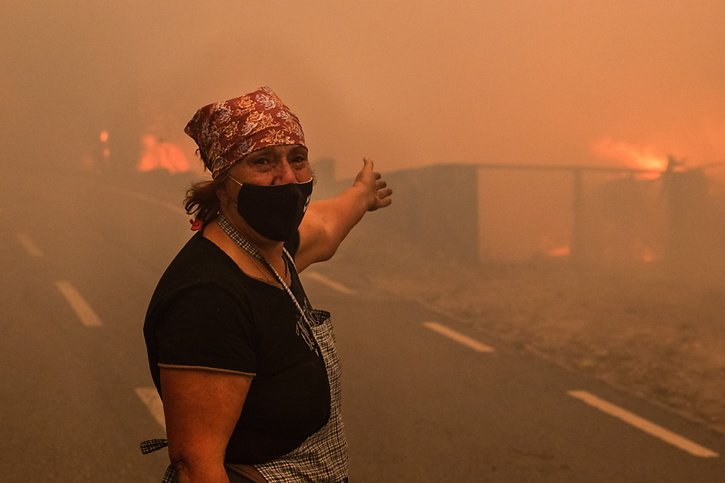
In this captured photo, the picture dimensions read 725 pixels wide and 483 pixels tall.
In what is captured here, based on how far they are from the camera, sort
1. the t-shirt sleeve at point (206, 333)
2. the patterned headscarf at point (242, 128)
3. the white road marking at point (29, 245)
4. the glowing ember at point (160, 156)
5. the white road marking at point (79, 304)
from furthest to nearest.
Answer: the glowing ember at point (160, 156) → the white road marking at point (29, 245) → the white road marking at point (79, 304) → the patterned headscarf at point (242, 128) → the t-shirt sleeve at point (206, 333)

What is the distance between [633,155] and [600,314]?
29.5ft

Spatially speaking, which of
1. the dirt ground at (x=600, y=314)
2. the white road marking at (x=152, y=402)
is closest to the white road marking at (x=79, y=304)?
the white road marking at (x=152, y=402)

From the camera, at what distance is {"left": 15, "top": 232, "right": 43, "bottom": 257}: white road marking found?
14.4m

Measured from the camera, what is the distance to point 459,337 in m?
9.15

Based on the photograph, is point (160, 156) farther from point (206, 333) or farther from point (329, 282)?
point (206, 333)

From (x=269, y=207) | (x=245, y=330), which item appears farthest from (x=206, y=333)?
(x=269, y=207)

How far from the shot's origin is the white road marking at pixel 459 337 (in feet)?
28.5

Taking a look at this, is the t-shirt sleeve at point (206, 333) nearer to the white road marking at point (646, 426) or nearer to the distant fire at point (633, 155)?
the white road marking at point (646, 426)

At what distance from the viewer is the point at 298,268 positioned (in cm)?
299

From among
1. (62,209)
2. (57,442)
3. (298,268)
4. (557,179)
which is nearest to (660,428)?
(57,442)

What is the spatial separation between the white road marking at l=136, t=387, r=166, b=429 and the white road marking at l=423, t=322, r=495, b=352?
9.10 feet

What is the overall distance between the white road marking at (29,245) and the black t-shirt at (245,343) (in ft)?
41.0

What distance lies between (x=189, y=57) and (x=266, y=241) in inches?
1481

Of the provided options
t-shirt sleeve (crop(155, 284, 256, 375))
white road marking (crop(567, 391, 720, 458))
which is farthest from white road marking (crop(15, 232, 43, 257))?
t-shirt sleeve (crop(155, 284, 256, 375))
